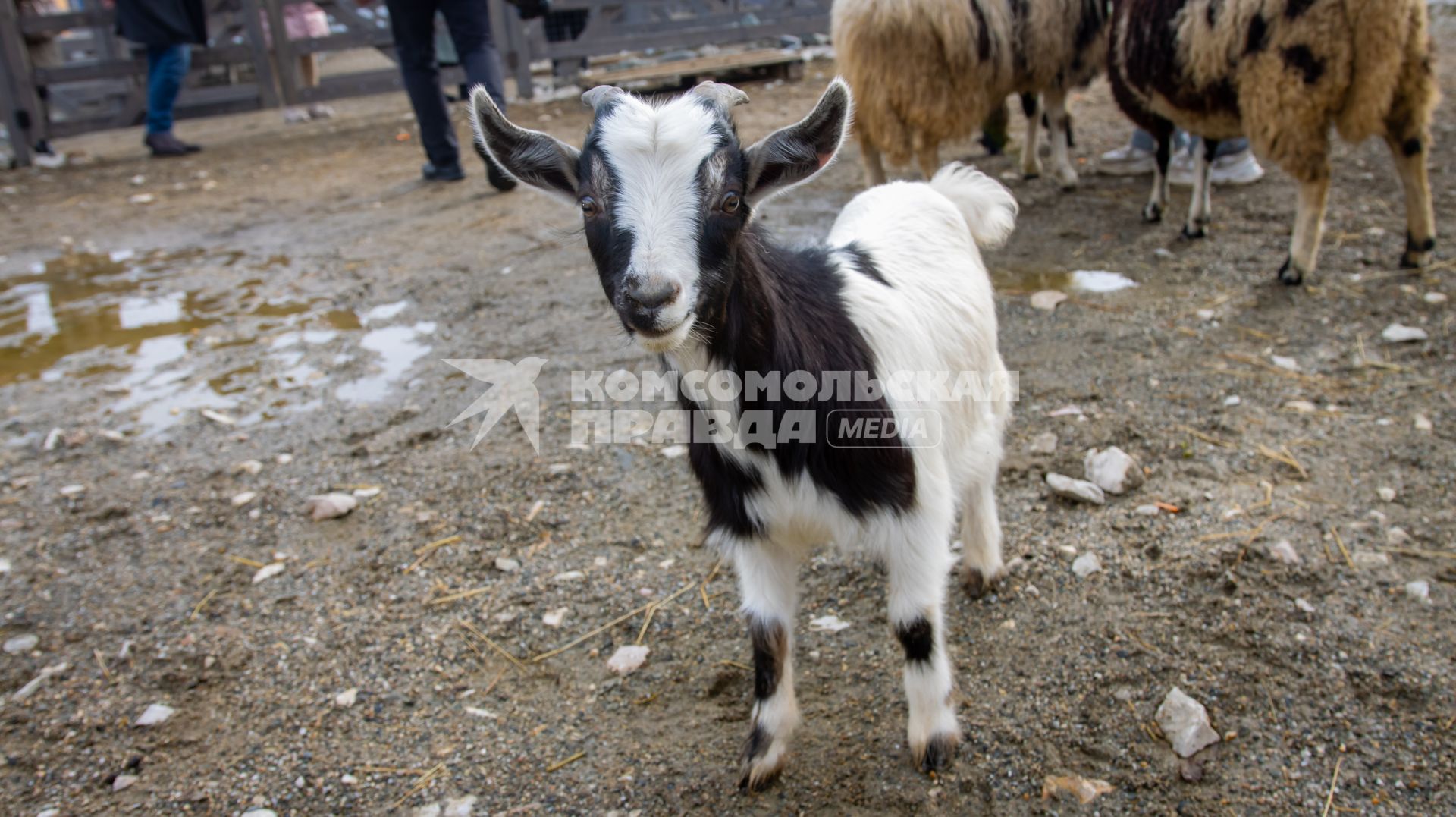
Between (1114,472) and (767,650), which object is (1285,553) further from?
(767,650)

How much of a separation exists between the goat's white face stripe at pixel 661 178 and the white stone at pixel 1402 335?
3.34 meters

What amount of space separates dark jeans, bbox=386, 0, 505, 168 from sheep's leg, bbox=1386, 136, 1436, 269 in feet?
16.8

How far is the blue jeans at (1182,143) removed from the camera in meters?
6.04

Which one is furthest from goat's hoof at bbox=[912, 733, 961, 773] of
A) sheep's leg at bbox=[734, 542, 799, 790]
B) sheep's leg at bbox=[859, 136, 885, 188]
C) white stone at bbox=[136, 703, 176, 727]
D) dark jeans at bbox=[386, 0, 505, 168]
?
dark jeans at bbox=[386, 0, 505, 168]

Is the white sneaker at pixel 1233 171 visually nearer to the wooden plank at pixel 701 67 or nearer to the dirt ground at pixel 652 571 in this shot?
the dirt ground at pixel 652 571

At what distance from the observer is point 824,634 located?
9.27 feet

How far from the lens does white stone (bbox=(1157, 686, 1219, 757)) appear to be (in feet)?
7.47

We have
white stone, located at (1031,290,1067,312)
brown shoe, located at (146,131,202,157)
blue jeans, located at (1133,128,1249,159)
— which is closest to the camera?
white stone, located at (1031,290,1067,312)

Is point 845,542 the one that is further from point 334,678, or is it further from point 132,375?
point 132,375

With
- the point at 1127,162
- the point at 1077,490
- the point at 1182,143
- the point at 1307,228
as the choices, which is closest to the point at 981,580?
the point at 1077,490

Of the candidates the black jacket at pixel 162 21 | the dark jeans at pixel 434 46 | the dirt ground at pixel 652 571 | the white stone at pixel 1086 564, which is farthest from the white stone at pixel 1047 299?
the black jacket at pixel 162 21

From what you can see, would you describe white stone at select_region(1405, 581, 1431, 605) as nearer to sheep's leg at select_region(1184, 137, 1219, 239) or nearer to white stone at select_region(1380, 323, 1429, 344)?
white stone at select_region(1380, 323, 1429, 344)

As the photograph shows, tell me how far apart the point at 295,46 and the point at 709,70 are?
465 cm

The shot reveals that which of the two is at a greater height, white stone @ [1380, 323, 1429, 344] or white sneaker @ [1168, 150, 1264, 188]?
white sneaker @ [1168, 150, 1264, 188]
